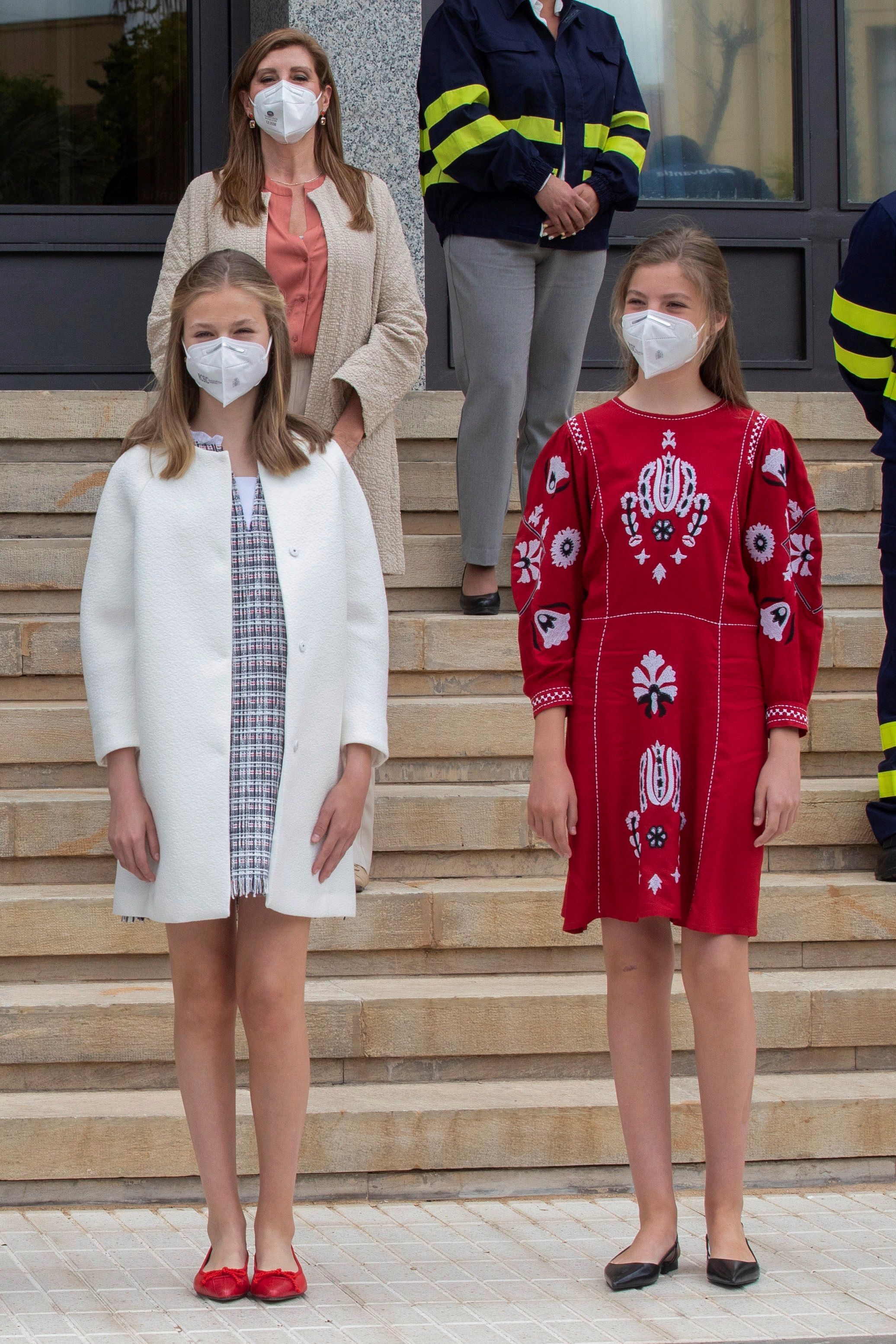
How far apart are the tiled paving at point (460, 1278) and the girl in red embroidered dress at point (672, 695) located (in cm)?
13

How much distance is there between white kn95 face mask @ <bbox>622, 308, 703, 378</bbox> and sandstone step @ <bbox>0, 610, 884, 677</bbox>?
1998 mm

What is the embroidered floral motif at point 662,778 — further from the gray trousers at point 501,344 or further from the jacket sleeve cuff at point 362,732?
the gray trousers at point 501,344

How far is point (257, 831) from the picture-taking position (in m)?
2.90

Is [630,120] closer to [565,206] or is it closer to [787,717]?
[565,206]

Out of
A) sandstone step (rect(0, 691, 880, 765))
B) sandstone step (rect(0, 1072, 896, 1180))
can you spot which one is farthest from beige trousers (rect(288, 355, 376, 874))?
sandstone step (rect(0, 1072, 896, 1180))

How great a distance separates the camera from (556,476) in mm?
3098

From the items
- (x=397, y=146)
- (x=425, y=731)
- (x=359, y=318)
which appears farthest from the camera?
(x=397, y=146)

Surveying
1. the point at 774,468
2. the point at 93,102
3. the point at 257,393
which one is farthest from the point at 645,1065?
the point at 93,102

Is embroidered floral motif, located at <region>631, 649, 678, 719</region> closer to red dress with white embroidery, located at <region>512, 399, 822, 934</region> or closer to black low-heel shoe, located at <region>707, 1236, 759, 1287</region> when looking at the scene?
red dress with white embroidery, located at <region>512, 399, 822, 934</region>

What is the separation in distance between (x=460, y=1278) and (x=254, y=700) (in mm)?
1153

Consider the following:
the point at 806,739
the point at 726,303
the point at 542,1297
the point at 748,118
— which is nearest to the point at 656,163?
the point at 748,118

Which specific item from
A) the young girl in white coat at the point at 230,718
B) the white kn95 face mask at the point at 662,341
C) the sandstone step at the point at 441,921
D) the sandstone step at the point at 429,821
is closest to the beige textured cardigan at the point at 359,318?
the sandstone step at the point at 429,821

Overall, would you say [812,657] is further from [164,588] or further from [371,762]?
[164,588]

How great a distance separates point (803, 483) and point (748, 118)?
5118 mm
